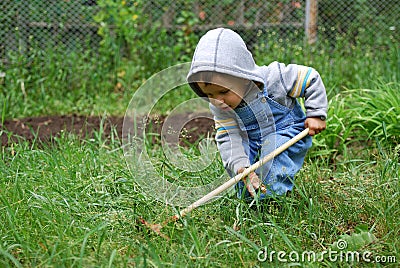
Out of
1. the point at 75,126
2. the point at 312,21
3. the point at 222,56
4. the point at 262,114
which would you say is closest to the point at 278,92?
the point at 262,114

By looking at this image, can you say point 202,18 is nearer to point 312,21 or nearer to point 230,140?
point 312,21

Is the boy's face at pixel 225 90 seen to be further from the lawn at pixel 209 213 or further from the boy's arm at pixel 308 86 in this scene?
the lawn at pixel 209 213

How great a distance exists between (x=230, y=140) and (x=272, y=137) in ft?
0.68

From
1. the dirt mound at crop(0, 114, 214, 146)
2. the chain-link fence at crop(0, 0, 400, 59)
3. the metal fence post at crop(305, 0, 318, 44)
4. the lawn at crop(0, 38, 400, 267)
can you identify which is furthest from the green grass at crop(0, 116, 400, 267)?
the metal fence post at crop(305, 0, 318, 44)

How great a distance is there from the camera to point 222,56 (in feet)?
7.57

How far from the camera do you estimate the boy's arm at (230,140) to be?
2.61 meters

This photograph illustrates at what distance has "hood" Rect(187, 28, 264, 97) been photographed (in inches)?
90.5

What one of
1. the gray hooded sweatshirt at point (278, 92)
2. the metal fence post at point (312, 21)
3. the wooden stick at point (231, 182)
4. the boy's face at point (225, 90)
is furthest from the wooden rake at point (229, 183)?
the metal fence post at point (312, 21)

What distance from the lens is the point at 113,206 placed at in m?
2.68

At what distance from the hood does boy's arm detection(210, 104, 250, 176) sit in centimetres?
31

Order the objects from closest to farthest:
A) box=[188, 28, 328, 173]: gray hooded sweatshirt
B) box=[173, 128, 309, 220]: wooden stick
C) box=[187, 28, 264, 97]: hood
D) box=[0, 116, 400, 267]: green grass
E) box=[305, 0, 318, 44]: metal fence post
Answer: box=[0, 116, 400, 267]: green grass → box=[187, 28, 264, 97]: hood → box=[173, 128, 309, 220]: wooden stick → box=[188, 28, 328, 173]: gray hooded sweatshirt → box=[305, 0, 318, 44]: metal fence post

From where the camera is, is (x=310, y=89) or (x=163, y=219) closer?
(x=163, y=219)

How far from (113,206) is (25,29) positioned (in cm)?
366

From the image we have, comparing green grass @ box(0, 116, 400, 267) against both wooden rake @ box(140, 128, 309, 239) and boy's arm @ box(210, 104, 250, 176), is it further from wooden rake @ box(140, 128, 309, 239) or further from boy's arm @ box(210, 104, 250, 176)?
boy's arm @ box(210, 104, 250, 176)
